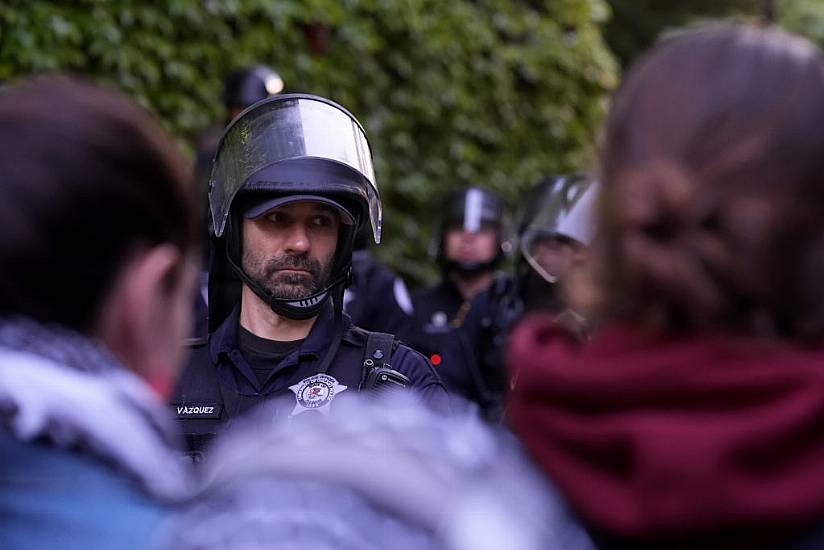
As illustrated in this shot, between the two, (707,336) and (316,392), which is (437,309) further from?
(707,336)

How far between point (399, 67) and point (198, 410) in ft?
Result: 19.1

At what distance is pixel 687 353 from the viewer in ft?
4.33

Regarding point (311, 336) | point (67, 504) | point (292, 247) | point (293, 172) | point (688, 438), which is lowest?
point (311, 336)

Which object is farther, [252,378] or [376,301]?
[376,301]

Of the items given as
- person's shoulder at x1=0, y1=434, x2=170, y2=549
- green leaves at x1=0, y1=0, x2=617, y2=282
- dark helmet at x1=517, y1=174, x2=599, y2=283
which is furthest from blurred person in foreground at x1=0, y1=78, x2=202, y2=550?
green leaves at x1=0, y1=0, x2=617, y2=282

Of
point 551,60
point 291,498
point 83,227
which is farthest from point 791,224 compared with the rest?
point 551,60

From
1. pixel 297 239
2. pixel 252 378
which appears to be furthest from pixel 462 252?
pixel 252 378

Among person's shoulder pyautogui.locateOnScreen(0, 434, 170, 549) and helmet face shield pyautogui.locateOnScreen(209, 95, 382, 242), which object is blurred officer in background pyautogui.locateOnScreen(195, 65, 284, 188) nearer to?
helmet face shield pyautogui.locateOnScreen(209, 95, 382, 242)

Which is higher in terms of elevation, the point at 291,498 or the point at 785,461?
the point at 785,461

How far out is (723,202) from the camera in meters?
1.33

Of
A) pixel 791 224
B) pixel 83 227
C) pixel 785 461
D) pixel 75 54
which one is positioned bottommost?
pixel 75 54

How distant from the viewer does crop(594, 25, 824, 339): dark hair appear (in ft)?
4.34

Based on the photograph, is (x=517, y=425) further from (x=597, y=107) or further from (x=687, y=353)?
(x=597, y=107)

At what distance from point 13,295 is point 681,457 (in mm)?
814
